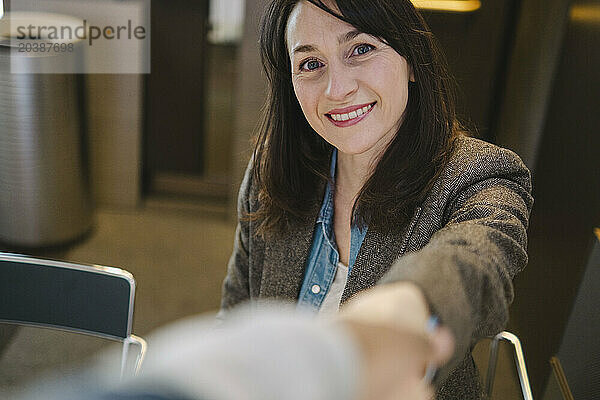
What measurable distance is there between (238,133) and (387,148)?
76.5 inches

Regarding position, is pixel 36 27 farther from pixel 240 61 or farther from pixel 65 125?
pixel 240 61

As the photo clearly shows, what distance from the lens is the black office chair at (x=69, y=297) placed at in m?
1.37

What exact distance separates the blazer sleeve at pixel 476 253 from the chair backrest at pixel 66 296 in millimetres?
711

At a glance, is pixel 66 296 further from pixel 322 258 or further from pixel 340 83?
pixel 340 83

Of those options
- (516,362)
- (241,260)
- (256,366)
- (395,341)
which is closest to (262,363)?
(256,366)

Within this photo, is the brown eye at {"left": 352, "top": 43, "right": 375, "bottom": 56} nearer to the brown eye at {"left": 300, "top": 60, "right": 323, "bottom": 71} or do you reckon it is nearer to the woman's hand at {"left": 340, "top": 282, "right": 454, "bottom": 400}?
the brown eye at {"left": 300, "top": 60, "right": 323, "bottom": 71}

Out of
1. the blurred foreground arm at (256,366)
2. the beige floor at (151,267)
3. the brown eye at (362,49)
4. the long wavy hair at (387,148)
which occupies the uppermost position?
the blurred foreground arm at (256,366)

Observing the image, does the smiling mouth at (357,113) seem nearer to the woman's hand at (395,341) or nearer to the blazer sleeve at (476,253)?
the blazer sleeve at (476,253)

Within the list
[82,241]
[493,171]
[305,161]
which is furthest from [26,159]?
[493,171]

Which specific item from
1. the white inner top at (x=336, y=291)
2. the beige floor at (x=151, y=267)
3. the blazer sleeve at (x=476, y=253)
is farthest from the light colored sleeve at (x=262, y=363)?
the beige floor at (x=151, y=267)

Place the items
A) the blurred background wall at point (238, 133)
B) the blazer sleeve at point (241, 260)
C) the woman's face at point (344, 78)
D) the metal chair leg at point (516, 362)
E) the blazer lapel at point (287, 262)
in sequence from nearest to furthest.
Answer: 1. the woman's face at point (344, 78)
2. the metal chair leg at point (516, 362)
3. the blazer lapel at point (287, 262)
4. the blazer sleeve at point (241, 260)
5. the blurred background wall at point (238, 133)

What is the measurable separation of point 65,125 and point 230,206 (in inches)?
34.6

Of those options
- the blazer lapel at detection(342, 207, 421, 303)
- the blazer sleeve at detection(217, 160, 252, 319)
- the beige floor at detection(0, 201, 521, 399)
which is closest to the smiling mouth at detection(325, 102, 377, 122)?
the blazer lapel at detection(342, 207, 421, 303)

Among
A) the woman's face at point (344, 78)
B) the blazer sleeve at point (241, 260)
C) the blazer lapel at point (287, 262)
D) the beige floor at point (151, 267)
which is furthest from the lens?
the beige floor at point (151, 267)
